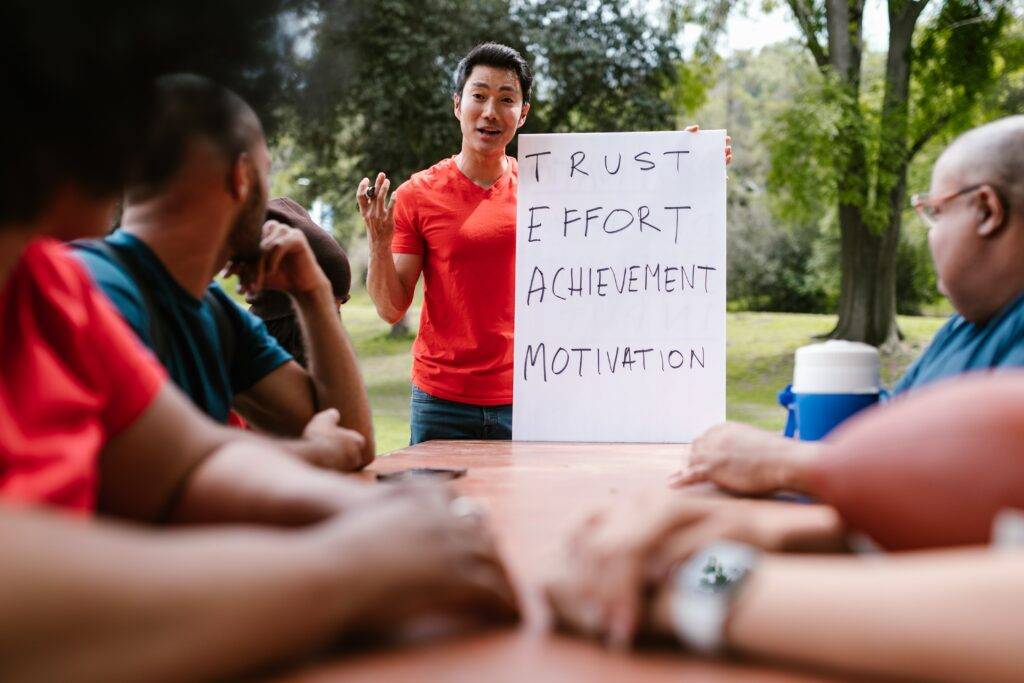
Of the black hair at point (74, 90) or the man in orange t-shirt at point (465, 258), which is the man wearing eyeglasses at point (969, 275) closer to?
the black hair at point (74, 90)

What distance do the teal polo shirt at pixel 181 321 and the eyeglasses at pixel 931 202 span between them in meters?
1.44

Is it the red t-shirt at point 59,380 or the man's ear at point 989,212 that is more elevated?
the man's ear at point 989,212

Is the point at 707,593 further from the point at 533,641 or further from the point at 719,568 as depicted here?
the point at 533,641

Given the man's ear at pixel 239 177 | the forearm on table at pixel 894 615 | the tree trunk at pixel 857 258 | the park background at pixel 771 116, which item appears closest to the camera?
the forearm on table at pixel 894 615

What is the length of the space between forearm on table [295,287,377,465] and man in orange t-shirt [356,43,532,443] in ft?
2.94

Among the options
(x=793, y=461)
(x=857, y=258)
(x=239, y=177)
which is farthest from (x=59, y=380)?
(x=857, y=258)

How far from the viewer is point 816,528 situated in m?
1.21

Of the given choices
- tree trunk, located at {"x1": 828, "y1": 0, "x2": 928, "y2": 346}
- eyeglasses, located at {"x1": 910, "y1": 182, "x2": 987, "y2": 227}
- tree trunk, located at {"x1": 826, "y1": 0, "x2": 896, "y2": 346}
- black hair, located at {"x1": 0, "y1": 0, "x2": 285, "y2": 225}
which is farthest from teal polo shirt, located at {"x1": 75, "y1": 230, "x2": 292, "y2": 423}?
tree trunk, located at {"x1": 826, "y1": 0, "x2": 896, "y2": 346}

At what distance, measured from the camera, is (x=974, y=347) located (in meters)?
1.79

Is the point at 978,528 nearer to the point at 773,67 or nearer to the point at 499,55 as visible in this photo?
the point at 499,55

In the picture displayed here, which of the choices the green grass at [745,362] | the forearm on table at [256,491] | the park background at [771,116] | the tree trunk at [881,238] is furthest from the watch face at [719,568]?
the tree trunk at [881,238]

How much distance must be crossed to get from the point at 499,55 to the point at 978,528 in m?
2.65

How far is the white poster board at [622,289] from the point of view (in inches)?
113

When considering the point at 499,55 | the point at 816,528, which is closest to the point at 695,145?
the point at 499,55
